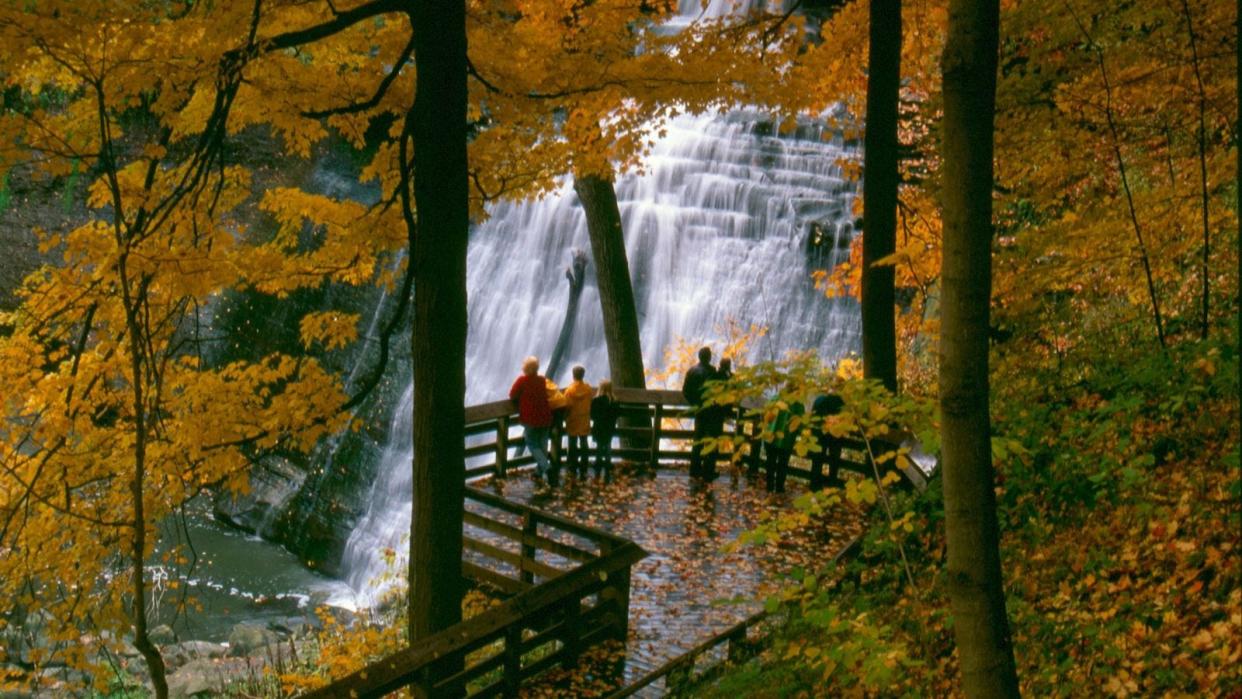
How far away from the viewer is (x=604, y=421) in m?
12.4

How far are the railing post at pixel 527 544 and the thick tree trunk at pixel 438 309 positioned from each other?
7.24ft

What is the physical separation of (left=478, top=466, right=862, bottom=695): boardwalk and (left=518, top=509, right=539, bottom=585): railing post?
1.05 metres

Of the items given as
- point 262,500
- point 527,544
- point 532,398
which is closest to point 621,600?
point 527,544

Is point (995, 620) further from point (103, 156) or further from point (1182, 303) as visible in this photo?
point (1182, 303)

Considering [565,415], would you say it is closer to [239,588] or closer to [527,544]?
[527,544]

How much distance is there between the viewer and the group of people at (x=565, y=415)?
38.7 feet

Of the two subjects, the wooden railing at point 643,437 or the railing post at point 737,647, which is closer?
the railing post at point 737,647

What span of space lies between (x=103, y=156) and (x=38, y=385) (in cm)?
250

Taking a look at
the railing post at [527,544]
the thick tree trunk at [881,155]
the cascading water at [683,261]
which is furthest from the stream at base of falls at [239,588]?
the thick tree trunk at [881,155]

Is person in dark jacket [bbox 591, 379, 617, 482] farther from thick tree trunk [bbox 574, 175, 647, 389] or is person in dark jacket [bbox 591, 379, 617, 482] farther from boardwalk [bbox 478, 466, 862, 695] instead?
thick tree trunk [bbox 574, 175, 647, 389]

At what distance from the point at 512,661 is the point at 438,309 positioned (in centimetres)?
292

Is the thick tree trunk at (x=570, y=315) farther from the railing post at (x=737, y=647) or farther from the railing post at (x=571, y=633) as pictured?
the railing post at (x=737, y=647)

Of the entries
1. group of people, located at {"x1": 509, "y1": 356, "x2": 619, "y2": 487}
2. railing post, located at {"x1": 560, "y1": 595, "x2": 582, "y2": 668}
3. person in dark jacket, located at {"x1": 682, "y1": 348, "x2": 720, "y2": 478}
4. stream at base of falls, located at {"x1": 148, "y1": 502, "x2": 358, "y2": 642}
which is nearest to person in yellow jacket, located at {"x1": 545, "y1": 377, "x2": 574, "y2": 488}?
group of people, located at {"x1": 509, "y1": 356, "x2": 619, "y2": 487}

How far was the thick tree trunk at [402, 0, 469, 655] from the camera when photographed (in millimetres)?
6809
